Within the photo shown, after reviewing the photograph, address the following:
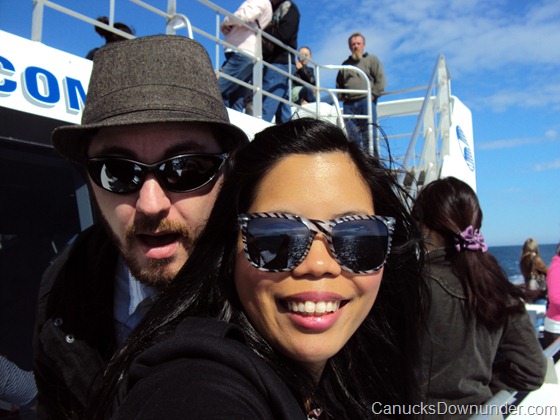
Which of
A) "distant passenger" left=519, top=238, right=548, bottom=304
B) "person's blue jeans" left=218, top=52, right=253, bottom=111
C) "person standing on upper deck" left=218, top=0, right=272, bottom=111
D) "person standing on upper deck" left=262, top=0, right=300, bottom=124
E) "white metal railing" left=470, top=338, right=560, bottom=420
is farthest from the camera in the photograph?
"distant passenger" left=519, top=238, right=548, bottom=304

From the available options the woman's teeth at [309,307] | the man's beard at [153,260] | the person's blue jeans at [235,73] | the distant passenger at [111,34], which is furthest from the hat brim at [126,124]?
the person's blue jeans at [235,73]

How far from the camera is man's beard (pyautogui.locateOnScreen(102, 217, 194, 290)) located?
54.5 inches

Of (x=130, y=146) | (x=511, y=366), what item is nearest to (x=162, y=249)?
(x=130, y=146)

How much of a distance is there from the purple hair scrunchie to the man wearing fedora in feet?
4.39

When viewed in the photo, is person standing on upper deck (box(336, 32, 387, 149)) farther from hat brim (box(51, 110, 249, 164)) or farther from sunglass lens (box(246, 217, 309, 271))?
sunglass lens (box(246, 217, 309, 271))

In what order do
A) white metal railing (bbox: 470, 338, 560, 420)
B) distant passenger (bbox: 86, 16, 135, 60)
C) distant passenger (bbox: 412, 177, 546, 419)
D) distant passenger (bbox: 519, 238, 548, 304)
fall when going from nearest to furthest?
white metal railing (bbox: 470, 338, 560, 420) → distant passenger (bbox: 412, 177, 546, 419) → distant passenger (bbox: 86, 16, 135, 60) → distant passenger (bbox: 519, 238, 548, 304)

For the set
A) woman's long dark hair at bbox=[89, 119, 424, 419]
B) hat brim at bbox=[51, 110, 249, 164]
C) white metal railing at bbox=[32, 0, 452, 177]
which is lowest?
woman's long dark hair at bbox=[89, 119, 424, 419]

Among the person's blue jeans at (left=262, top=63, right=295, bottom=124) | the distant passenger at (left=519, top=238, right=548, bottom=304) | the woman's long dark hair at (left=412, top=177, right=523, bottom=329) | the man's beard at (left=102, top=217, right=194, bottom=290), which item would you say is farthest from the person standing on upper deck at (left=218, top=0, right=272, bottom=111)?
the distant passenger at (left=519, top=238, right=548, bottom=304)

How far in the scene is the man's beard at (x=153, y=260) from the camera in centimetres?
138

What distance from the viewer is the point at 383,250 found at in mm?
1244

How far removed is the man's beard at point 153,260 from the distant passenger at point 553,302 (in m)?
4.63

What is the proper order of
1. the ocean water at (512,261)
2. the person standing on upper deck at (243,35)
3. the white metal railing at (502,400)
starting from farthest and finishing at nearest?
the ocean water at (512,261) < the person standing on upper deck at (243,35) < the white metal railing at (502,400)

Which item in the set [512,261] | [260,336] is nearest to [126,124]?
[260,336]

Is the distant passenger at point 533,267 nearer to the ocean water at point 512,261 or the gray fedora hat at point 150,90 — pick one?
the ocean water at point 512,261
